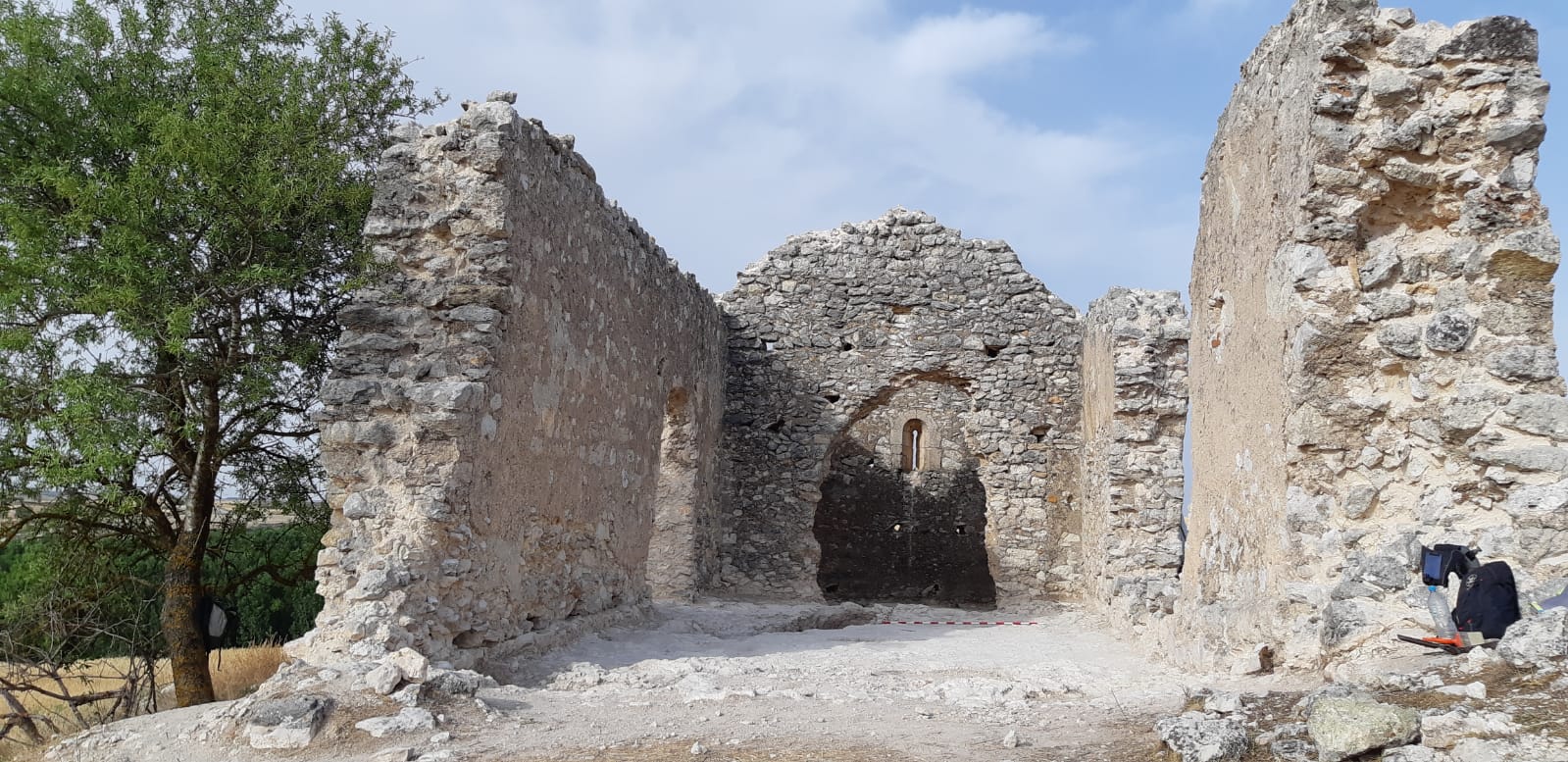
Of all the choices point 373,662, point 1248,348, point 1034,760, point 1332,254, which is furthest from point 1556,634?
point 373,662

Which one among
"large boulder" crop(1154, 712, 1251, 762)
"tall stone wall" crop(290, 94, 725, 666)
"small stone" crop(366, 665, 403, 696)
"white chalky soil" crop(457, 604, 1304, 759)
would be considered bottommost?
"white chalky soil" crop(457, 604, 1304, 759)

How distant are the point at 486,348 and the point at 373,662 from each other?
1688 mm

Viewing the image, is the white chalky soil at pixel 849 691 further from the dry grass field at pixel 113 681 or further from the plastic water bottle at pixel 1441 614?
the dry grass field at pixel 113 681

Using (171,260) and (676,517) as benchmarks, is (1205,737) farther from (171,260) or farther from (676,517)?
(676,517)

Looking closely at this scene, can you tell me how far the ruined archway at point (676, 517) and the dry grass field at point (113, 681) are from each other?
10.7 feet

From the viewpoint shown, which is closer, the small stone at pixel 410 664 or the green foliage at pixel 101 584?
the small stone at pixel 410 664

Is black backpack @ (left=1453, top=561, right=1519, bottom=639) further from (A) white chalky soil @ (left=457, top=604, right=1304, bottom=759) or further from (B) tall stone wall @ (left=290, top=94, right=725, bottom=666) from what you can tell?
(B) tall stone wall @ (left=290, top=94, right=725, bottom=666)

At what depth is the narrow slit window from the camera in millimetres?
16172

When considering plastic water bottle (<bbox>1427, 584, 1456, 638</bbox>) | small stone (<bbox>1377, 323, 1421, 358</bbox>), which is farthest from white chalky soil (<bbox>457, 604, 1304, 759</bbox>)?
small stone (<bbox>1377, 323, 1421, 358</bbox>)

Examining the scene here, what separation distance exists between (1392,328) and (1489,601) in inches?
47.5

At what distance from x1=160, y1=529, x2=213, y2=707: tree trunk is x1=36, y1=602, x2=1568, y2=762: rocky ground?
2.29 metres

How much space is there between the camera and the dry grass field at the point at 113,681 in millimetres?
5770

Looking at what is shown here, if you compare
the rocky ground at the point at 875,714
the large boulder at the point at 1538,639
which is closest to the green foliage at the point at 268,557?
the rocky ground at the point at 875,714

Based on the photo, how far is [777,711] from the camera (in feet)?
13.7
